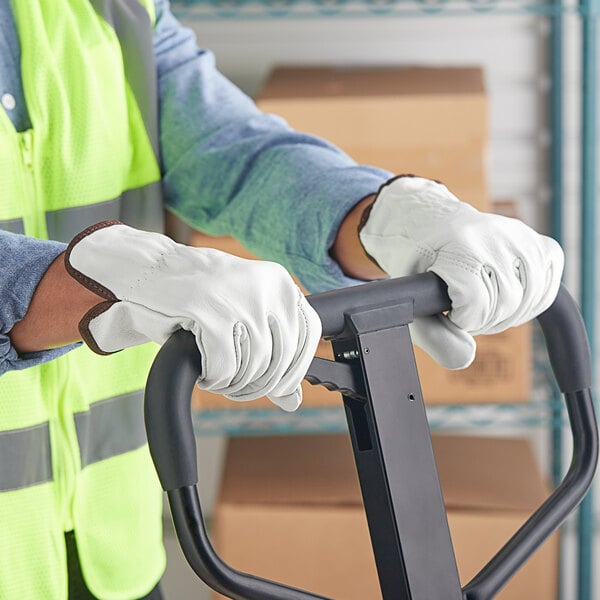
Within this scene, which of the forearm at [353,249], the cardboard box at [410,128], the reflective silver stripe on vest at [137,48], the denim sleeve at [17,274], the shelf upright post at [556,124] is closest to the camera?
the denim sleeve at [17,274]

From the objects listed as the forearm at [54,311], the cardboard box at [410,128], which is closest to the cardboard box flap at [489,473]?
the cardboard box at [410,128]

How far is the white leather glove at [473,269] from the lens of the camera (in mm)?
755

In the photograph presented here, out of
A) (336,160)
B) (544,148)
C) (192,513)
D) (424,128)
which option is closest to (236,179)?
(336,160)

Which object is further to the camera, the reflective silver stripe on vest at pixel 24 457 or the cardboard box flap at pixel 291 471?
the cardboard box flap at pixel 291 471

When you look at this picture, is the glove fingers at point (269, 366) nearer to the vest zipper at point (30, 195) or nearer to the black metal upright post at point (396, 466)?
the black metal upright post at point (396, 466)

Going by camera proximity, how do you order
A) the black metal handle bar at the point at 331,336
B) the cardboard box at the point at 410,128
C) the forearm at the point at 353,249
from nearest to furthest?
the black metal handle bar at the point at 331,336, the forearm at the point at 353,249, the cardboard box at the point at 410,128

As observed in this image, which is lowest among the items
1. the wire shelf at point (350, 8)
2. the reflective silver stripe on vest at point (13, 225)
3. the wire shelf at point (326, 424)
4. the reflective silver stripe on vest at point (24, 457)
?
the wire shelf at point (326, 424)

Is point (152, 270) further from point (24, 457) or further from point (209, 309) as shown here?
point (24, 457)

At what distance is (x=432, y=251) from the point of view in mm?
805

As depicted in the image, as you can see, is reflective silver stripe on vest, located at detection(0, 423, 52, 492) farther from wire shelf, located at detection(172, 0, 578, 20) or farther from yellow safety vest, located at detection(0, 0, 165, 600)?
wire shelf, located at detection(172, 0, 578, 20)

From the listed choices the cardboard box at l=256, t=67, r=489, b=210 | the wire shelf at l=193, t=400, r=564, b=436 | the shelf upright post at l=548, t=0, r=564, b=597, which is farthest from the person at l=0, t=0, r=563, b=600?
the shelf upright post at l=548, t=0, r=564, b=597

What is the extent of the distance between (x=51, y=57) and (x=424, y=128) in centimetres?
78

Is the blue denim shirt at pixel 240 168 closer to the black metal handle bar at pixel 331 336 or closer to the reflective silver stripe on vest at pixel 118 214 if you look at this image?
the reflective silver stripe on vest at pixel 118 214

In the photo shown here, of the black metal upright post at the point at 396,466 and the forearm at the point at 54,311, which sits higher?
the forearm at the point at 54,311
